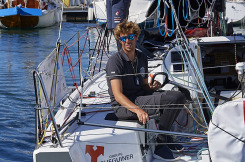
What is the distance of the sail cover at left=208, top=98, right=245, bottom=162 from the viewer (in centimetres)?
311

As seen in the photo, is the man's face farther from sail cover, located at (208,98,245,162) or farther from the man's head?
sail cover, located at (208,98,245,162)

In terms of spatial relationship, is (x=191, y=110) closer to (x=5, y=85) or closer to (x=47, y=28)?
(x=5, y=85)

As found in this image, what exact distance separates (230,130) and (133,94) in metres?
1.57

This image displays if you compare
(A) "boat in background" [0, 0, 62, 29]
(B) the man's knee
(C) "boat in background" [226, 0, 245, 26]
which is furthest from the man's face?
(A) "boat in background" [0, 0, 62, 29]

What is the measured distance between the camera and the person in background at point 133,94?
4359mm

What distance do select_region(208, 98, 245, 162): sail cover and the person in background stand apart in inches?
46.8

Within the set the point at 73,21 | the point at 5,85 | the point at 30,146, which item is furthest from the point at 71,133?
the point at 73,21

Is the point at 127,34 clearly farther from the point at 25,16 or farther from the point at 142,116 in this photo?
the point at 25,16

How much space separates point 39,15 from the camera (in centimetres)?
2830

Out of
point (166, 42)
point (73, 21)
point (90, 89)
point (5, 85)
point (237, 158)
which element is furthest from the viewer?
point (73, 21)

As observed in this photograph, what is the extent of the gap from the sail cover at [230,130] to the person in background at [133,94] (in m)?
1.19

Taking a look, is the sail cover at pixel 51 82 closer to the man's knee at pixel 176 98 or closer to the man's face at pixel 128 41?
the man's face at pixel 128 41

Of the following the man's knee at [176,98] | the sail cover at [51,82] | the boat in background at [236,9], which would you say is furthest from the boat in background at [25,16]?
the man's knee at [176,98]

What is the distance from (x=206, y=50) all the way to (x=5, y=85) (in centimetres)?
584
